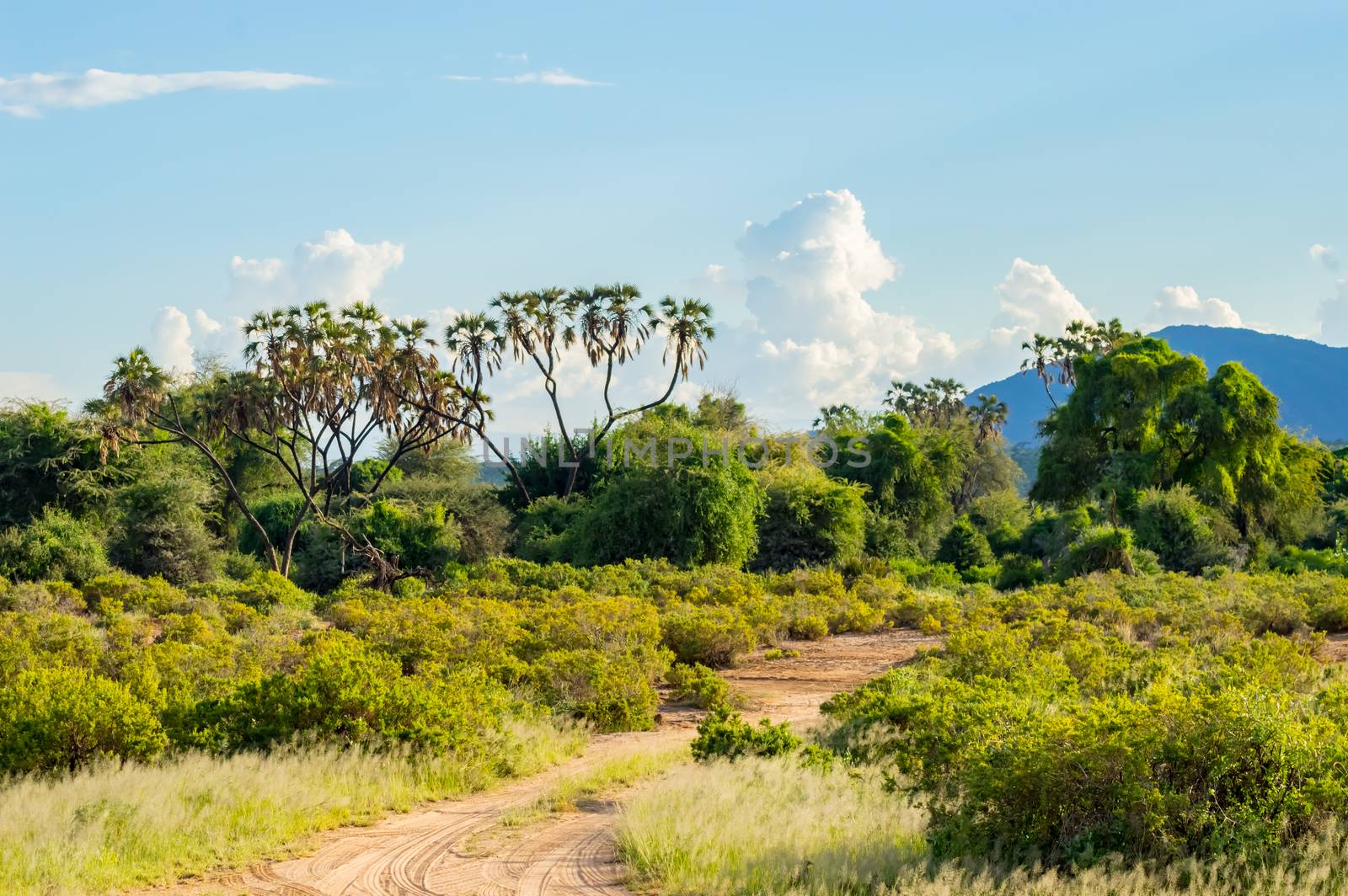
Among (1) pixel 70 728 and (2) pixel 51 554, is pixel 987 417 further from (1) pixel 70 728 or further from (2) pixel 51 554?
(1) pixel 70 728

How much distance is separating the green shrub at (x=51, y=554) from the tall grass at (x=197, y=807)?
26.2 meters

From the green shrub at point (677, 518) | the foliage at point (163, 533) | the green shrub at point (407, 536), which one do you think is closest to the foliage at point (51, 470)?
the foliage at point (163, 533)

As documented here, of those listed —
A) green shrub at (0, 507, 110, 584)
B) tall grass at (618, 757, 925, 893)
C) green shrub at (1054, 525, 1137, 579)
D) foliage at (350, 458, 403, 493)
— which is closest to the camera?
tall grass at (618, 757, 925, 893)

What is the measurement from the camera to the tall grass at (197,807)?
25.9ft

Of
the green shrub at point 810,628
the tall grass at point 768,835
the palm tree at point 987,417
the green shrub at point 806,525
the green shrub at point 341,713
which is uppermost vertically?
the palm tree at point 987,417

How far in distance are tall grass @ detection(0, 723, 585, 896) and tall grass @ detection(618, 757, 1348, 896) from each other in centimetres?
216

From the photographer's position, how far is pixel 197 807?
916 centimetres

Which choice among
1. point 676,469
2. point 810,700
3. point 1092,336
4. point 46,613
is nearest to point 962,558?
point 676,469

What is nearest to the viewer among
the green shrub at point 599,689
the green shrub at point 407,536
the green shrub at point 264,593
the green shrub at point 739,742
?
the green shrub at point 739,742

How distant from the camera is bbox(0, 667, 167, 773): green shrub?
34.7 ft

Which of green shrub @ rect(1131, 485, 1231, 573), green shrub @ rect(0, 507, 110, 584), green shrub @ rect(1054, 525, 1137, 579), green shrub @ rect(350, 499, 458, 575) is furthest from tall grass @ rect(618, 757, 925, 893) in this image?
green shrub @ rect(350, 499, 458, 575)

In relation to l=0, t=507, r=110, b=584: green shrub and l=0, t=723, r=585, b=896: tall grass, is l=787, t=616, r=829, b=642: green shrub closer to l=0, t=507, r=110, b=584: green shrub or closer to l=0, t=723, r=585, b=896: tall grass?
l=0, t=723, r=585, b=896: tall grass

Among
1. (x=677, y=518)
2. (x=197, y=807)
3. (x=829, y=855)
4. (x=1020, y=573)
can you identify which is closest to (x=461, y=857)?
(x=197, y=807)

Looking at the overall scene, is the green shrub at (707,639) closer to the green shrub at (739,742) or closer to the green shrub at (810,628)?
the green shrub at (810,628)
